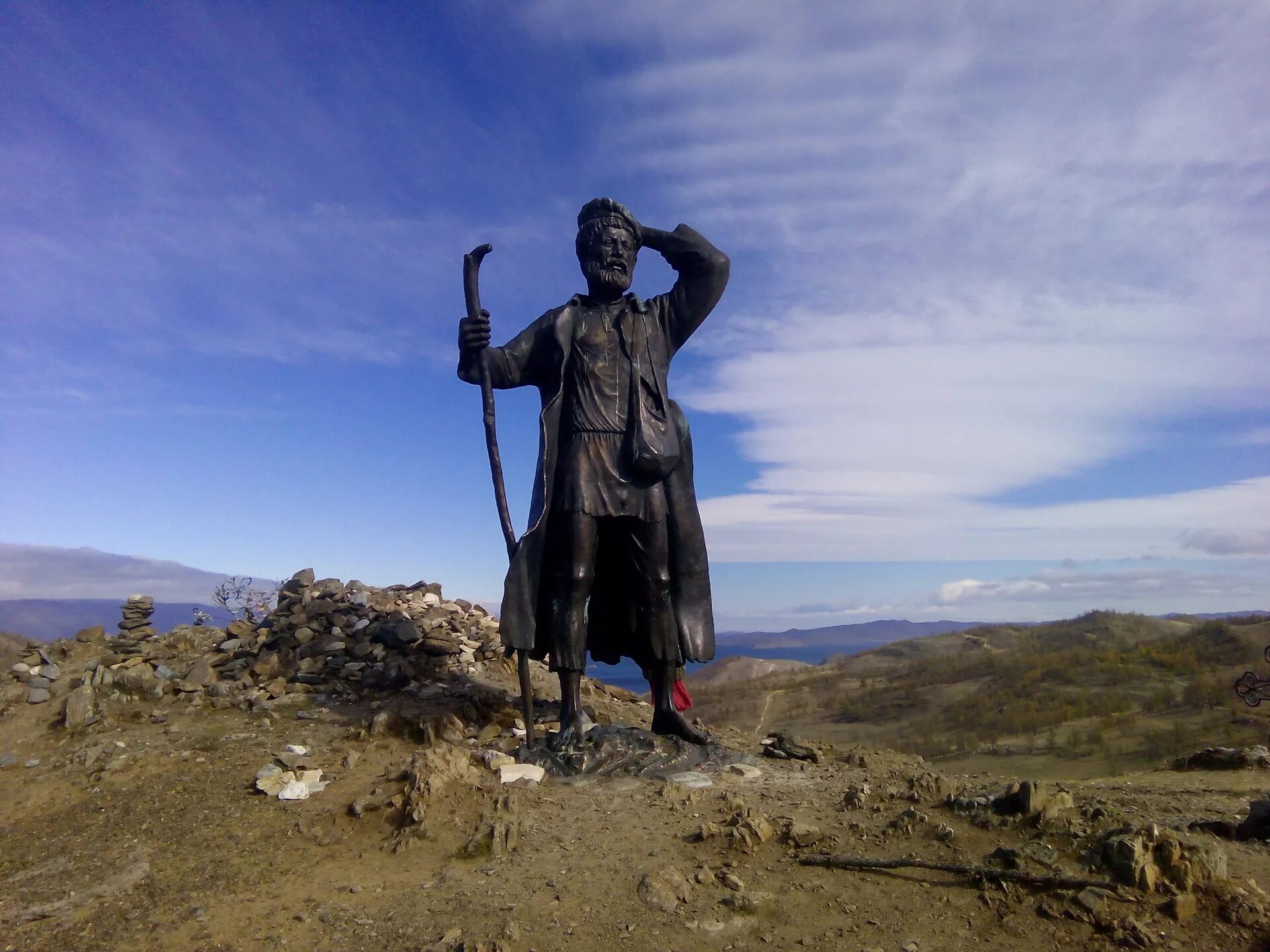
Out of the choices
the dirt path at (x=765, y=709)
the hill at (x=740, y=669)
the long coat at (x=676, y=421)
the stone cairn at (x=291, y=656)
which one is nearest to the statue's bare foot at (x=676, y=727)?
the long coat at (x=676, y=421)

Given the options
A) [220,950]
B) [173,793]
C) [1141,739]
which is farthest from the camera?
[1141,739]

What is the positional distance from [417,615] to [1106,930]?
6243 millimetres

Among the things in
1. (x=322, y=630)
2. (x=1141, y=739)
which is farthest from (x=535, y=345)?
(x=1141, y=739)

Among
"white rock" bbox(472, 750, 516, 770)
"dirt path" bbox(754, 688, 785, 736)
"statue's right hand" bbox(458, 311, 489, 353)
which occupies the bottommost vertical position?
"dirt path" bbox(754, 688, 785, 736)

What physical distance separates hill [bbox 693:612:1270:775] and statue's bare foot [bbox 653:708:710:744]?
526 cm

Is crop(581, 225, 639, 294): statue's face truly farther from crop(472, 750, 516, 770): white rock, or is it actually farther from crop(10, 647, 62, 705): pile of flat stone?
crop(10, 647, 62, 705): pile of flat stone

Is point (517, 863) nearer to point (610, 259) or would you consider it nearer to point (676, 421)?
point (676, 421)

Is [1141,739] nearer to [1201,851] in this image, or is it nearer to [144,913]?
[1201,851]

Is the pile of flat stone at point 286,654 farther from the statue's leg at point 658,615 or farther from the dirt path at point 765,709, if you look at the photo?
the dirt path at point 765,709

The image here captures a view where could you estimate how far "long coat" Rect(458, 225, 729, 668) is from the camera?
18.2 feet

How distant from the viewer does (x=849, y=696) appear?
17016mm

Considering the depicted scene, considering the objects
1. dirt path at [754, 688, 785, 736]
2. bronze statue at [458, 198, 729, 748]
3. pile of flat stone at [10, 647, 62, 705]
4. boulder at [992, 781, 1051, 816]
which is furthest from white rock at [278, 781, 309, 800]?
dirt path at [754, 688, 785, 736]

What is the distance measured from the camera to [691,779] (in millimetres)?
4832

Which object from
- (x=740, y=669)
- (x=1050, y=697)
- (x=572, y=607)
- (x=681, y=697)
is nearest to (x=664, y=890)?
(x=572, y=607)
